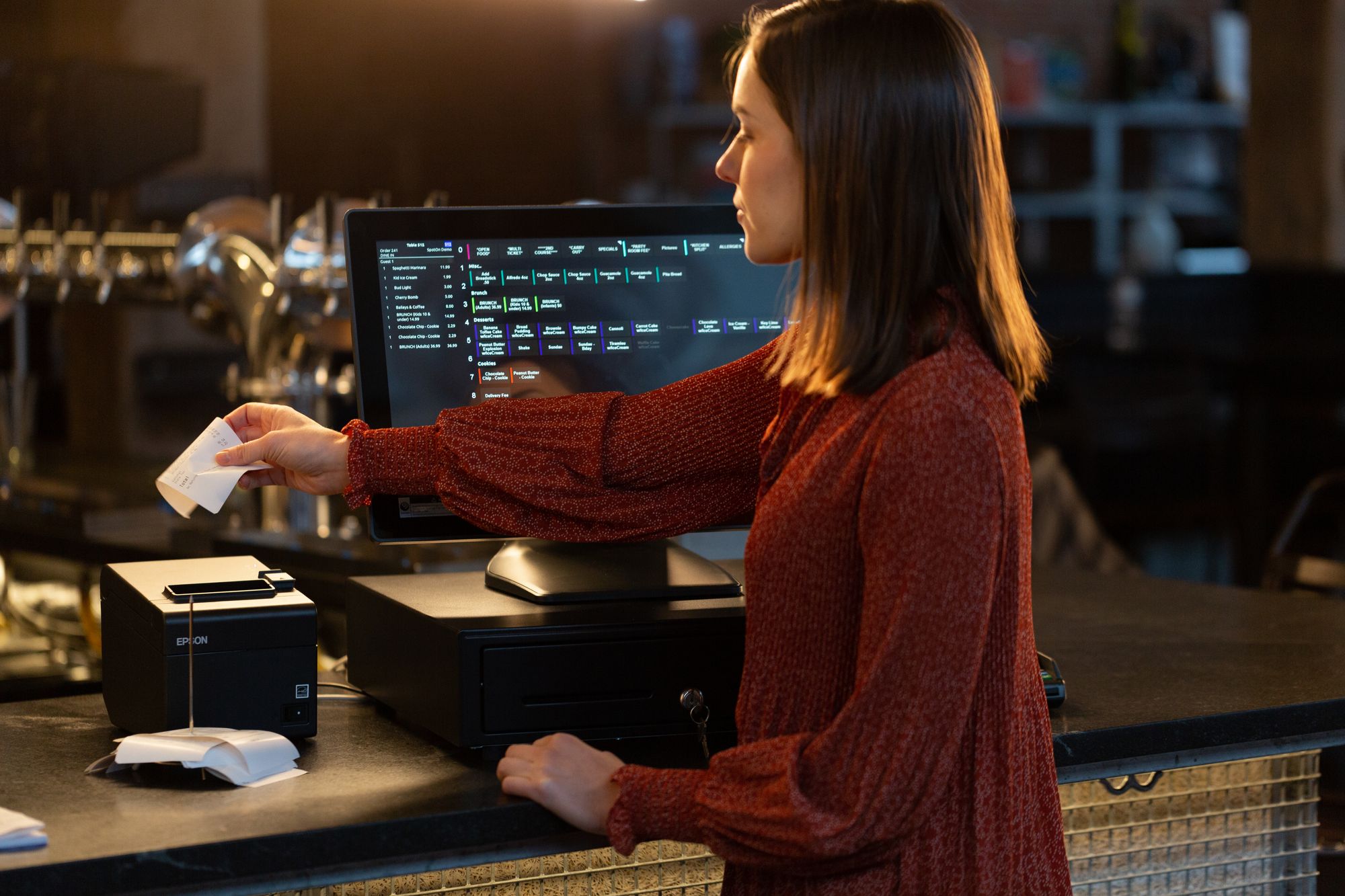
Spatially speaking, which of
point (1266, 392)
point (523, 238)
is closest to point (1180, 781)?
point (523, 238)

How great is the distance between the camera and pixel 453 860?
1.16 m

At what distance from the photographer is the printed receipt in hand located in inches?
50.4

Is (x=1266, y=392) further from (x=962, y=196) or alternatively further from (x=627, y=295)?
(x=962, y=196)

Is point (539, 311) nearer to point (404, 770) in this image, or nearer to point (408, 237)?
point (408, 237)

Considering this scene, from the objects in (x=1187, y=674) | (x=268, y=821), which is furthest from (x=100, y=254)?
(x=1187, y=674)

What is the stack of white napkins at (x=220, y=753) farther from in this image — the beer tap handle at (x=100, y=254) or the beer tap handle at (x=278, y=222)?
the beer tap handle at (x=100, y=254)

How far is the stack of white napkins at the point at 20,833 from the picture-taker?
3.43ft

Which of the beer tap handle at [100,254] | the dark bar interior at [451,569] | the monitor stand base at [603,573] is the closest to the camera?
the dark bar interior at [451,569]

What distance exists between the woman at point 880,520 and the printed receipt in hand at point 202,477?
0.35 meters

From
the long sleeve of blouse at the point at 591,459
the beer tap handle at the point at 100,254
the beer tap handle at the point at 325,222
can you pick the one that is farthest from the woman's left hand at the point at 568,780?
the beer tap handle at the point at 100,254

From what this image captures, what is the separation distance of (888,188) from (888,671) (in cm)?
31

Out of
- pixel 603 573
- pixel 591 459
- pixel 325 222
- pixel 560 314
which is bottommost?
pixel 603 573

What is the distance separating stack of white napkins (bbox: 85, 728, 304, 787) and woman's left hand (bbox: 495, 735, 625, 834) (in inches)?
7.0

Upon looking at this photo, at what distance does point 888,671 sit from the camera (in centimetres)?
99
